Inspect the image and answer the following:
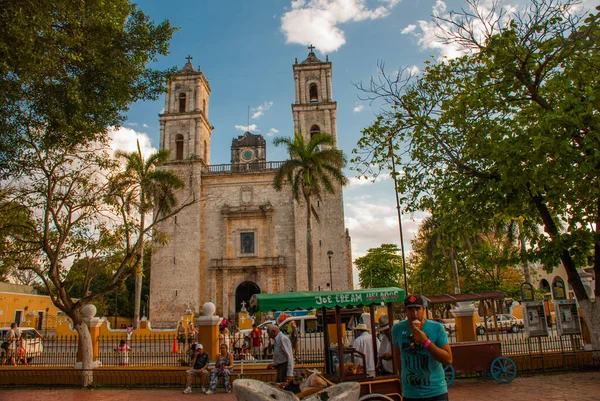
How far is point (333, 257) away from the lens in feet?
90.4

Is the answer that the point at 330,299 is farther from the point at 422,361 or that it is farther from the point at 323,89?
the point at 323,89

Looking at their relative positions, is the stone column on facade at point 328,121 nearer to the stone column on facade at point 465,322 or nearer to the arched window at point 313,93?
the arched window at point 313,93

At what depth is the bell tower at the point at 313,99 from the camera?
30500 millimetres

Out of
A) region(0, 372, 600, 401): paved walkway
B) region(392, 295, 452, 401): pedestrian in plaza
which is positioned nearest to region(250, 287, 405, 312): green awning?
region(0, 372, 600, 401): paved walkway

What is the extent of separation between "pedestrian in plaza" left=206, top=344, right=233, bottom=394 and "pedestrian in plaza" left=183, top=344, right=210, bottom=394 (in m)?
0.20

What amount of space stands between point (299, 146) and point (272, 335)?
15.6m

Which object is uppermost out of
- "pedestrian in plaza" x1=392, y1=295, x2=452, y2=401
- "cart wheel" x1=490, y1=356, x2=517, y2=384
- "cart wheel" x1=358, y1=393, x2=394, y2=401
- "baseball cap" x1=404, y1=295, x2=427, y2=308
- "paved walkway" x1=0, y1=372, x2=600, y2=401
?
"baseball cap" x1=404, y1=295, x2=427, y2=308

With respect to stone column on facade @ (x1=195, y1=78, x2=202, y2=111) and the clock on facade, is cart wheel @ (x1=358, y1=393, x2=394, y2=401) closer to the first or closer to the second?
stone column on facade @ (x1=195, y1=78, x2=202, y2=111)

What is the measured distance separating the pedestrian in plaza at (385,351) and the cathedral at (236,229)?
766 inches

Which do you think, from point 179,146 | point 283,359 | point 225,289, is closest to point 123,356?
point 283,359

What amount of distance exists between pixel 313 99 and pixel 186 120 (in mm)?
8909

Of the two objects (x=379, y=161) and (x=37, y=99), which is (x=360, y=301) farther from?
(x=37, y=99)

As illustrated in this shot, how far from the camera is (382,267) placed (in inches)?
1794

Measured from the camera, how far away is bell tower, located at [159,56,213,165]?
30.8 m
